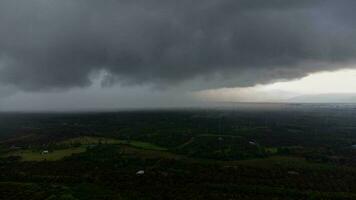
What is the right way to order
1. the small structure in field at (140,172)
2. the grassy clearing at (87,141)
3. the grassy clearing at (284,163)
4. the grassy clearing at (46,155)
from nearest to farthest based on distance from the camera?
the small structure in field at (140,172) → the grassy clearing at (284,163) → the grassy clearing at (46,155) → the grassy clearing at (87,141)

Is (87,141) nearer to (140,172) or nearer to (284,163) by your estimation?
(140,172)

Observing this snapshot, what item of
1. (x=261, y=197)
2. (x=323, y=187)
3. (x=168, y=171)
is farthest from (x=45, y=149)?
(x=323, y=187)

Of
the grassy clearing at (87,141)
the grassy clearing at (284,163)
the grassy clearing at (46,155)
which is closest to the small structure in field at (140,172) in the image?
the grassy clearing at (284,163)

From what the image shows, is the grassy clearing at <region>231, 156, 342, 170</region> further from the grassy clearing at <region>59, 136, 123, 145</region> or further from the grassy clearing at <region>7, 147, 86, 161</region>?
the grassy clearing at <region>59, 136, 123, 145</region>

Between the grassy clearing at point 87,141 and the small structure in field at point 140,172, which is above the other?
the grassy clearing at point 87,141

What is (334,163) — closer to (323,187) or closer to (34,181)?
(323,187)

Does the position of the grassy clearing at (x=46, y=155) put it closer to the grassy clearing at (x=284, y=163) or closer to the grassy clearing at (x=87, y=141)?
the grassy clearing at (x=87, y=141)

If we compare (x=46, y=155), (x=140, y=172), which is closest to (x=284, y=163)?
(x=140, y=172)

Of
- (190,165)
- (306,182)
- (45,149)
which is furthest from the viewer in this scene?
(45,149)

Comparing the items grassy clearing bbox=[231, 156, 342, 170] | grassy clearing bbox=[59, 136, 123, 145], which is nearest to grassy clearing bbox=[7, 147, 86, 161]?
grassy clearing bbox=[59, 136, 123, 145]
